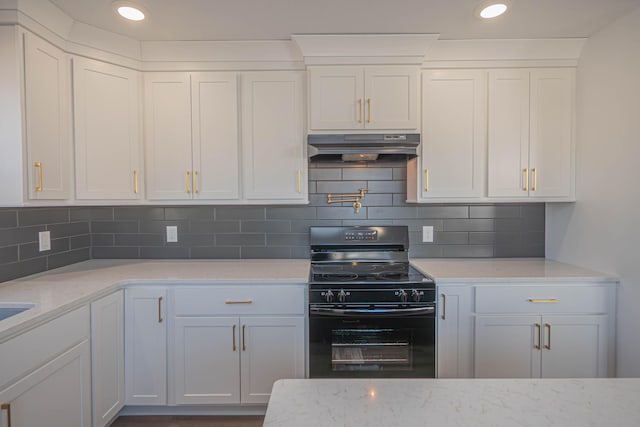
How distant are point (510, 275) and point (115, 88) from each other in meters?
2.65

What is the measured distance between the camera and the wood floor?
2191 millimetres

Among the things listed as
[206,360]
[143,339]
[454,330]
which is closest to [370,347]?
[454,330]

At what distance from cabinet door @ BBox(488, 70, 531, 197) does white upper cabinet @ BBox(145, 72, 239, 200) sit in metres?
1.66

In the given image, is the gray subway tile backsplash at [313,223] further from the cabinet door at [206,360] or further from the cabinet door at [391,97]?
the cabinet door at [206,360]

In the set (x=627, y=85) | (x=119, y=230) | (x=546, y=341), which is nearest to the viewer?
(x=627, y=85)

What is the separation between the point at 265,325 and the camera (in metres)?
2.17

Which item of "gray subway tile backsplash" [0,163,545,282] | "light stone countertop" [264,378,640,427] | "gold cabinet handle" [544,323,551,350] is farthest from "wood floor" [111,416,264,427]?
"gold cabinet handle" [544,323,551,350]

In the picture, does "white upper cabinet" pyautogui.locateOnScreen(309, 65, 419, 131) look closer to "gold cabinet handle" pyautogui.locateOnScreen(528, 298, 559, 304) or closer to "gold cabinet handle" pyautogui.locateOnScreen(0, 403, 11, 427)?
"gold cabinet handle" pyautogui.locateOnScreen(528, 298, 559, 304)

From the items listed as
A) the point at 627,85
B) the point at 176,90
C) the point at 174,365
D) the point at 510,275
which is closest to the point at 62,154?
the point at 176,90

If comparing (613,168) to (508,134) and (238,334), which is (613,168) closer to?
(508,134)

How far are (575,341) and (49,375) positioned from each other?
8.76 feet

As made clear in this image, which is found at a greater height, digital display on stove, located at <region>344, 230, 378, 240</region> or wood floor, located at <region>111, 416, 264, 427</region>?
digital display on stove, located at <region>344, 230, 378, 240</region>

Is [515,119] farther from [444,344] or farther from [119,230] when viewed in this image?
[119,230]

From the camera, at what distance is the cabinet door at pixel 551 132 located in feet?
7.93
